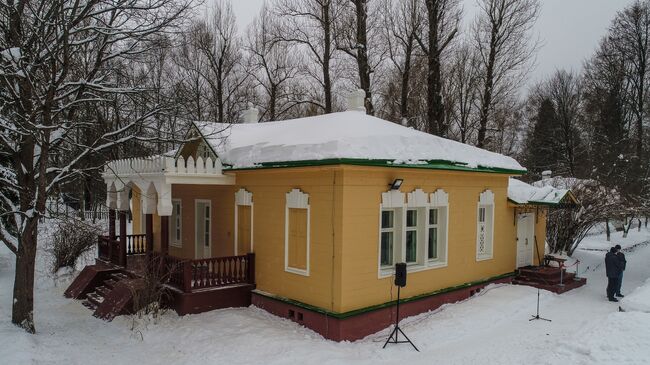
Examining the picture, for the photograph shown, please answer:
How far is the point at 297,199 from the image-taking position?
1006 cm

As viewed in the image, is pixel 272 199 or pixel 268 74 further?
pixel 268 74

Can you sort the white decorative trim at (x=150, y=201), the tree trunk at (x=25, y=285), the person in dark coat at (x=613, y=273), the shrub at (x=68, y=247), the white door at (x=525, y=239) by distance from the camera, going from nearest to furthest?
1. the tree trunk at (x=25, y=285)
2. the white decorative trim at (x=150, y=201)
3. the person in dark coat at (x=613, y=273)
4. the white door at (x=525, y=239)
5. the shrub at (x=68, y=247)

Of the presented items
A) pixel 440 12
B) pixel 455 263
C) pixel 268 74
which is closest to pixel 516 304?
pixel 455 263

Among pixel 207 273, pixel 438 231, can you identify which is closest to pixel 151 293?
pixel 207 273

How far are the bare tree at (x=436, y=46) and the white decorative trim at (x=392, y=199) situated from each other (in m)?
9.85

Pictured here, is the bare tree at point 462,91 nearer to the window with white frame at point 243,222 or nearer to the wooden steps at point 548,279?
the wooden steps at point 548,279

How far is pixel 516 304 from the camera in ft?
37.8

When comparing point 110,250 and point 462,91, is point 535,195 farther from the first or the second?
point 462,91

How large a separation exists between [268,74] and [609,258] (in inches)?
885

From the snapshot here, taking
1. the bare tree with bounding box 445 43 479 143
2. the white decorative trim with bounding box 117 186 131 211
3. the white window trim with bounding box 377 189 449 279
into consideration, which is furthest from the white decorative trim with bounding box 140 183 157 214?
the bare tree with bounding box 445 43 479 143

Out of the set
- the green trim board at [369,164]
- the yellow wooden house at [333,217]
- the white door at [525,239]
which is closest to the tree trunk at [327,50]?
the yellow wooden house at [333,217]

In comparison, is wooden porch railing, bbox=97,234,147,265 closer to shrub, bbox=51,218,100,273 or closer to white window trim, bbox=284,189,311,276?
shrub, bbox=51,218,100,273

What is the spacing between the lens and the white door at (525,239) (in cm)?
1455

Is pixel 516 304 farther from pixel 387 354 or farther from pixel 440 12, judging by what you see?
pixel 440 12
